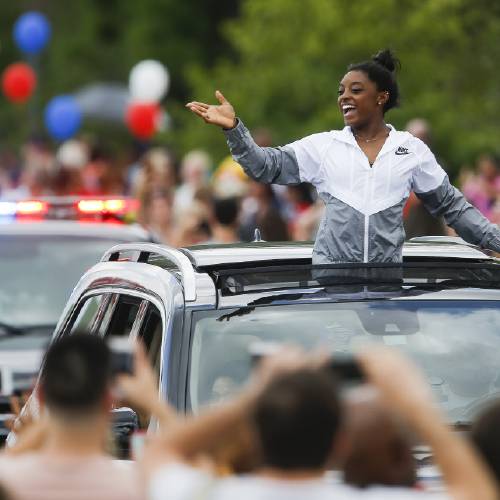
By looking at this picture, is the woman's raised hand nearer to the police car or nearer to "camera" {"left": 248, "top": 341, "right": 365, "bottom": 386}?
"camera" {"left": 248, "top": 341, "right": 365, "bottom": 386}

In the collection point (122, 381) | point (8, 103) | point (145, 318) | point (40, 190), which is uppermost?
point (122, 381)

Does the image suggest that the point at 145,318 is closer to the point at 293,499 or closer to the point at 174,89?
the point at 293,499

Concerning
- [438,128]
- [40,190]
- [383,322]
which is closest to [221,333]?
[383,322]

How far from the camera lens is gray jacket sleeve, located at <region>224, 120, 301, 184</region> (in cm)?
748

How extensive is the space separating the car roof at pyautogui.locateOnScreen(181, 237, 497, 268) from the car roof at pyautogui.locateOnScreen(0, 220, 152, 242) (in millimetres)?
3753

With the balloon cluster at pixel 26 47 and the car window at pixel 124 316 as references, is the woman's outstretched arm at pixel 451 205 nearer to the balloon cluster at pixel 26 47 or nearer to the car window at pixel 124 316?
the car window at pixel 124 316

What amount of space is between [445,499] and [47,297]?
731cm

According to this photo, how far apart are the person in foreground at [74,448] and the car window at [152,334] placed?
2.29m

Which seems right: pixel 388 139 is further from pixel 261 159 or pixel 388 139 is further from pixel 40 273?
pixel 40 273

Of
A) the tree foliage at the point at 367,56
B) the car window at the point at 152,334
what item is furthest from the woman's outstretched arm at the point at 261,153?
the tree foliage at the point at 367,56

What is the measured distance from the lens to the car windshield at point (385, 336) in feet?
20.9

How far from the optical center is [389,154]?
7.61 meters

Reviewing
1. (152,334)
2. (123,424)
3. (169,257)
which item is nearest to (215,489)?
(123,424)

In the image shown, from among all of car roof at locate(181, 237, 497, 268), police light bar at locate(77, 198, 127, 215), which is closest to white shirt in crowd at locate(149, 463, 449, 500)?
car roof at locate(181, 237, 497, 268)
